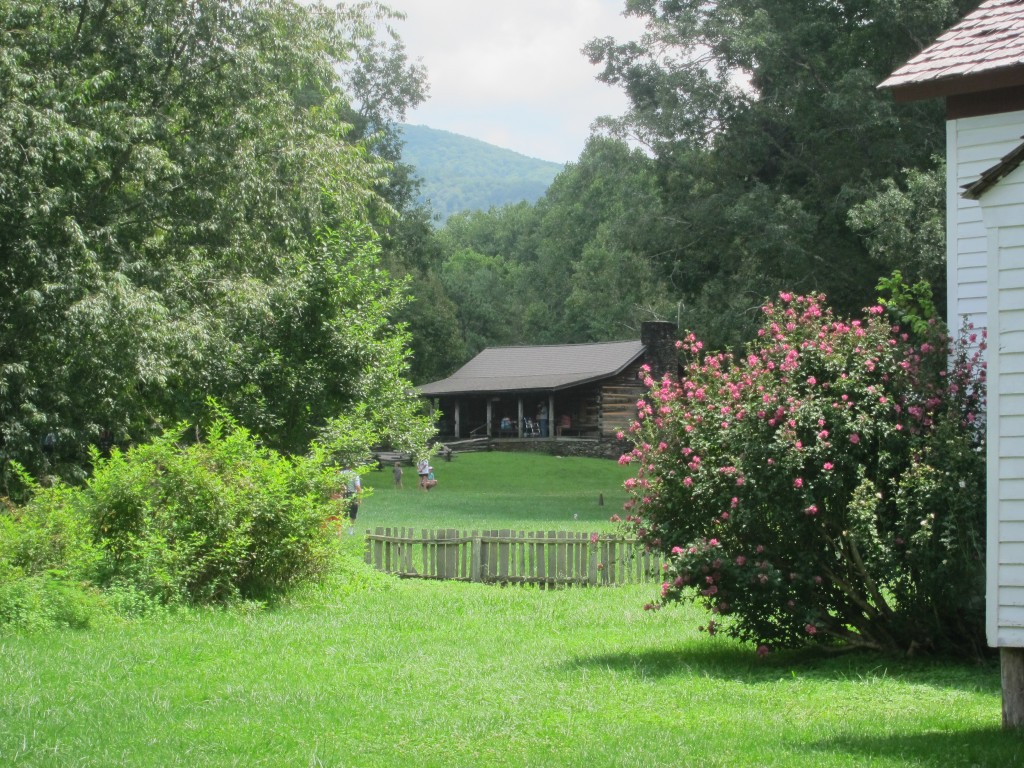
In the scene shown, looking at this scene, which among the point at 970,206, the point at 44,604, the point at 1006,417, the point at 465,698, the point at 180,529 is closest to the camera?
the point at 1006,417

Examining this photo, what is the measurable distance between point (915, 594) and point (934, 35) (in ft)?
91.1

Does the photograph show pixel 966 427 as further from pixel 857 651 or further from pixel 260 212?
pixel 260 212

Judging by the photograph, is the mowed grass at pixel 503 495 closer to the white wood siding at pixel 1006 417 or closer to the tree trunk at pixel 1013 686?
the tree trunk at pixel 1013 686

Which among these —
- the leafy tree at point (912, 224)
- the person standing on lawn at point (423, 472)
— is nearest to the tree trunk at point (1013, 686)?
the leafy tree at point (912, 224)

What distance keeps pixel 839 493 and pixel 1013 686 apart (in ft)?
7.88

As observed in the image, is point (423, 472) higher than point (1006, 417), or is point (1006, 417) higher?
point (1006, 417)

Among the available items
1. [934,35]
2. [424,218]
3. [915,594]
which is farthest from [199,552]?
[424,218]

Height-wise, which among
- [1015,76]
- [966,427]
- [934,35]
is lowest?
[966,427]

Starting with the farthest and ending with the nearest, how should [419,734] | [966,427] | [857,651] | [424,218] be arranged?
1. [424,218]
2. [857,651]
3. [966,427]
4. [419,734]

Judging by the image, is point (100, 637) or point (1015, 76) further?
point (100, 637)

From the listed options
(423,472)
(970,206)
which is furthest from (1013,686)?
(423,472)

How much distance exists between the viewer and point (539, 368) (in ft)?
193

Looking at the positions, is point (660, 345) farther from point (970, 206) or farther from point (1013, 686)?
point (1013, 686)

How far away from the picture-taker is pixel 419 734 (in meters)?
6.94
